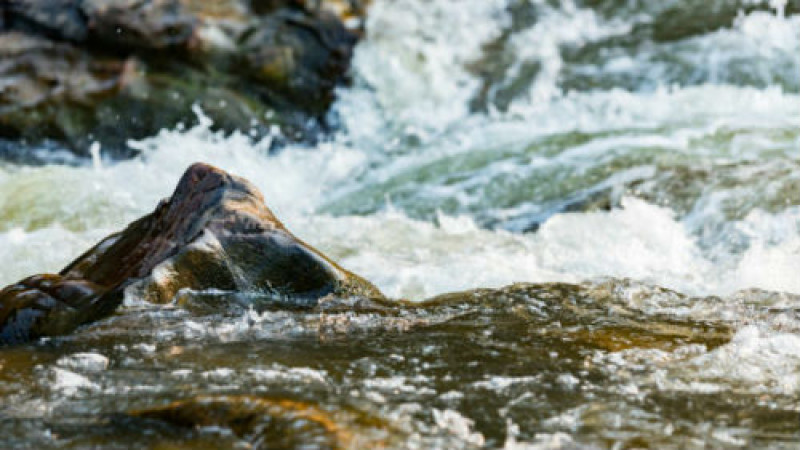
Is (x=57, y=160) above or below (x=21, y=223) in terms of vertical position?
above

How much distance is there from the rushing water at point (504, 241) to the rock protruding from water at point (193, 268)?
0.36 feet

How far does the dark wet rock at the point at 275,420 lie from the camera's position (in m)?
2.47

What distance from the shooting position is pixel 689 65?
9969 millimetres

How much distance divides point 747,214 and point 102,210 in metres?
4.30

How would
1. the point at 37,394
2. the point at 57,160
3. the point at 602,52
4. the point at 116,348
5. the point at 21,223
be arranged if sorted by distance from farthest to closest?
1. the point at 602,52
2. the point at 57,160
3. the point at 21,223
4. the point at 116,348
5. the point at 37,394

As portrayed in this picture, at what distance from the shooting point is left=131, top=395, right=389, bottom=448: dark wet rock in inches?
97.3

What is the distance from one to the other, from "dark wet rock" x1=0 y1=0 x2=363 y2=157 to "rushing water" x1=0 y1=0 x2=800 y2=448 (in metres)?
Result: 0.31

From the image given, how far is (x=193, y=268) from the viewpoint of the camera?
3.73 meters

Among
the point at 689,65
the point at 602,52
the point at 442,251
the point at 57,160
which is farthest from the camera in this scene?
the point at 602,52

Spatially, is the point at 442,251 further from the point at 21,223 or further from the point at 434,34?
the point at 434,34

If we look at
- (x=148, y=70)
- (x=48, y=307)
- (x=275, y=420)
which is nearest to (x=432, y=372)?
(x=275, y=420)

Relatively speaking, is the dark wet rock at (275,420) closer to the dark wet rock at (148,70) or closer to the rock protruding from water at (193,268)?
the rock protruding from water at (193,268)

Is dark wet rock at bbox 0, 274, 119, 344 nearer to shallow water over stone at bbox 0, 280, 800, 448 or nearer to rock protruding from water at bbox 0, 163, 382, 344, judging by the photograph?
rock protruding from water at bbox 0, 163, 382, 344

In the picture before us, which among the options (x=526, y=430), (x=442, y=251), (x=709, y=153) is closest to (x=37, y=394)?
(x=526, y=430)
